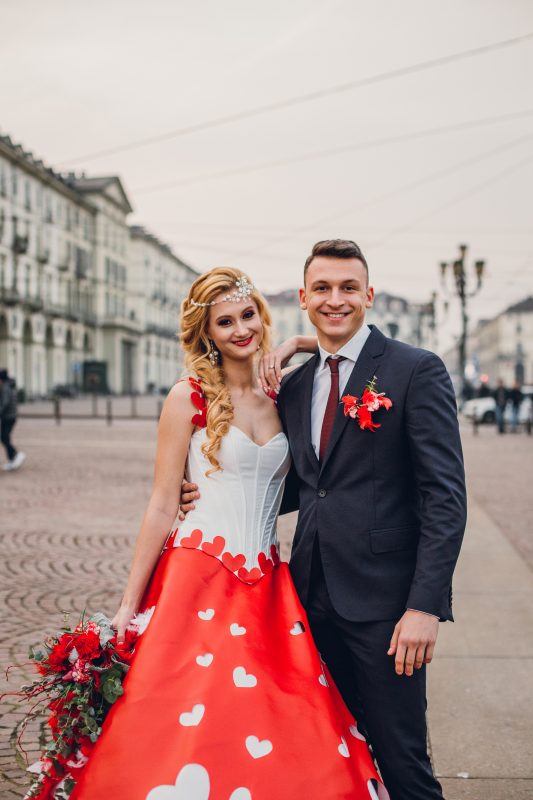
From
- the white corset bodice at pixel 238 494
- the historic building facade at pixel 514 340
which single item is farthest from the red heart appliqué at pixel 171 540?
the historic building facade at pixel 514 340

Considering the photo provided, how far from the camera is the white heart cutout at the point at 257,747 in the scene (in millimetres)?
2278

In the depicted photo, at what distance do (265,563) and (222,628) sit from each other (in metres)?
0.35

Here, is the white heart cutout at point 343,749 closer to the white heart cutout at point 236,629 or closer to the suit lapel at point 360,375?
the white heart cutout at point 236,629

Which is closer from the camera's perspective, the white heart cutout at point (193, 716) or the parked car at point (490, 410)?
the white heart cutout at point (193, 716)

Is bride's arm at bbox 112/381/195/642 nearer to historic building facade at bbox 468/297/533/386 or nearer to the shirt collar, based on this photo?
the shirt collar

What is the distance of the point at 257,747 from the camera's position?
2291mm

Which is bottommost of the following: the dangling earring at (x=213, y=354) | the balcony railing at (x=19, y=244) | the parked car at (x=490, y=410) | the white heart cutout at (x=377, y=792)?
the parked car at (x=490, y=410)

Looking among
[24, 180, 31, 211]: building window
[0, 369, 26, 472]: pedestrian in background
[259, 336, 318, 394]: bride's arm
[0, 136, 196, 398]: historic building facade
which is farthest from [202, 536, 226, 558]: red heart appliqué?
[24, 180, 31, 211]: building window

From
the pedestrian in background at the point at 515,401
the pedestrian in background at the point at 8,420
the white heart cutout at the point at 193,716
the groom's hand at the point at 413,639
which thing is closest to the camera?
the white heart cutout at the point at 193,716

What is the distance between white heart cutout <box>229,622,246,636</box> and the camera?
252cm

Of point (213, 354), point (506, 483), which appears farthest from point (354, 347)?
point (506, 483)

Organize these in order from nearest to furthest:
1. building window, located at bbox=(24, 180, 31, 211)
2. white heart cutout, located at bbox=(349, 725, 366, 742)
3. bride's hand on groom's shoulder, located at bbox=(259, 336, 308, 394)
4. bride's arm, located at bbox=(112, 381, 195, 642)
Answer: white heart cutout, located at bbox=(349, 725, 366, 742)
bride's arm, located at bbox=(112, 381, 195, 642)
bride's hand on groom's shoulder, located at bbox=(259, 336, 308, 394)
building window, located at bbox=(24, 180, 31, 211)

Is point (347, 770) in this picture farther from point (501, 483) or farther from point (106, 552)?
point (501, 483)

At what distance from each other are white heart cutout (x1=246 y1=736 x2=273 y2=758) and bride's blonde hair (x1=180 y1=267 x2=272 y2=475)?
0.95m
